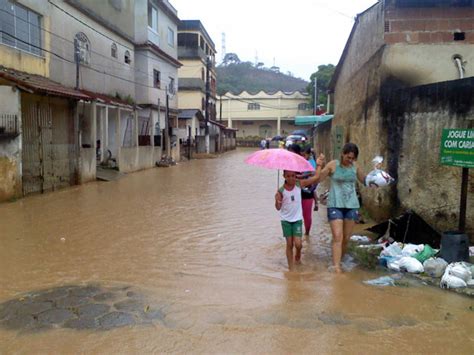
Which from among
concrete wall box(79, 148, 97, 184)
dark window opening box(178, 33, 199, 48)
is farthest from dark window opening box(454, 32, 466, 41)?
dark window opening box(178, 33, 199, 48)

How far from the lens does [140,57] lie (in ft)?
83.8

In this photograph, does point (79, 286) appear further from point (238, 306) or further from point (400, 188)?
point (400, 188)

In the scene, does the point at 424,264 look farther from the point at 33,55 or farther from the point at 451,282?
the point at 33,55

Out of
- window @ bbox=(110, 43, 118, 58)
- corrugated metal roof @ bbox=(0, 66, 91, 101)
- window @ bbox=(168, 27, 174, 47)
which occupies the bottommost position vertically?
corrugated metal roof @ bbox=(0, 66, 91, 101)

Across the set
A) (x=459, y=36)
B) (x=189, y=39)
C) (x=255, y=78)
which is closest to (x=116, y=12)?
(x=459, y=36)

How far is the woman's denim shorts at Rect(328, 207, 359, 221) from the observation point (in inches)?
223

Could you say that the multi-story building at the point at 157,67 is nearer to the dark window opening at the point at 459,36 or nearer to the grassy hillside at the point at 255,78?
the dark window opening at the point at 459,36

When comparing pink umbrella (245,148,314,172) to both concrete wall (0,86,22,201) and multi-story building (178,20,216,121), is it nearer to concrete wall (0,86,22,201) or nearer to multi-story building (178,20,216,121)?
concrete wall (0,86,22,201)

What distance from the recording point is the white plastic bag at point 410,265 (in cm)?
549

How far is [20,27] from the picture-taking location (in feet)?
45.5

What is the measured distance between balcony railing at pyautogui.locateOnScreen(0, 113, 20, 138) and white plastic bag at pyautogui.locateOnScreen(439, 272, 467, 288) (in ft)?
33.8

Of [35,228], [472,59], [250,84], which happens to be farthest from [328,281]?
[250,84]

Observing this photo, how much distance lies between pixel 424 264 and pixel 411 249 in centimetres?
48

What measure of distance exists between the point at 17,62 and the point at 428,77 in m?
11.6
